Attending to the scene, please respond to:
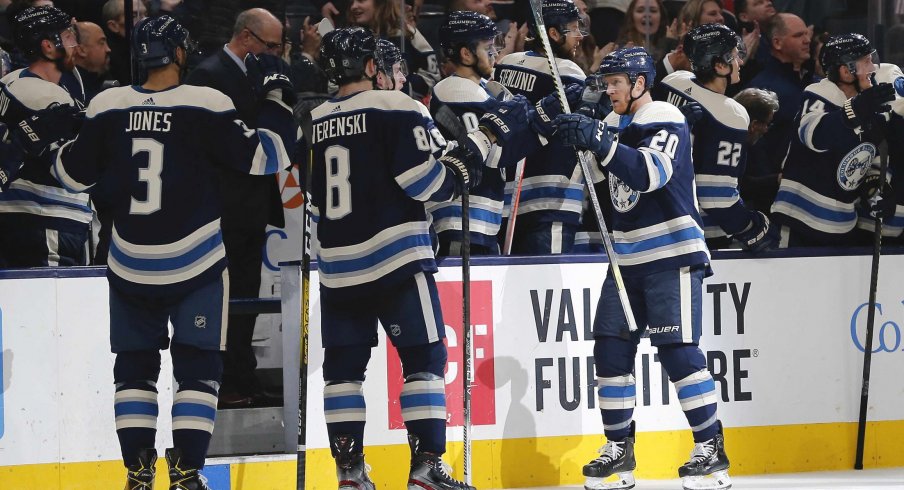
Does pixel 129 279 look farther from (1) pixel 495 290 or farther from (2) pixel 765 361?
(2) pixel 765 361

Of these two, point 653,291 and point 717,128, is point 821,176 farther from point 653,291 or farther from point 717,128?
point 653,291

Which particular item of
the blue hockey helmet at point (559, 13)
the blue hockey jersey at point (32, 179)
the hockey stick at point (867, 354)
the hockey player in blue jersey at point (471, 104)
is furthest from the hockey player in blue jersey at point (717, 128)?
the blue hockey jersey at point (32, 179)

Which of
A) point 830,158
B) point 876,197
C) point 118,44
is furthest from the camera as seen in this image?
point 118,44

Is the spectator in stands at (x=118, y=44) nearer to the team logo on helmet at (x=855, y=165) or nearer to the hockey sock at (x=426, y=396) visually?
the hockey sock at (x=426, y=396)

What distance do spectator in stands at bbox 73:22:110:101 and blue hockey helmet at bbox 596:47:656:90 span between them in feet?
7.38

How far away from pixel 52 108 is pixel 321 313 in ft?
3.66

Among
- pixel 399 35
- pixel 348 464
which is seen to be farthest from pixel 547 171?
pixel 348 464

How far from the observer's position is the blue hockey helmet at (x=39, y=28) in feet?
17.5

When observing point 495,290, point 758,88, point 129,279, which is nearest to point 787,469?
point 495,290

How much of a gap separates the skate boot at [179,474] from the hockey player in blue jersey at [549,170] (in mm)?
1833

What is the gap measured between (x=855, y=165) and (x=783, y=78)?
1042 millimetres

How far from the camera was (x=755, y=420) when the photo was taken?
536 cm

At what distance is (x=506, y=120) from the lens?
483cm

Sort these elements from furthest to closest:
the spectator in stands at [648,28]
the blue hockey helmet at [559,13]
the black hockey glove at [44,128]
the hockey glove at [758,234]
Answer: the spectator in stands at [648,28] → the blue hockey helmet at [559,13] → the hockey glove at [758,234] → the black hockey glove at [44,128]
